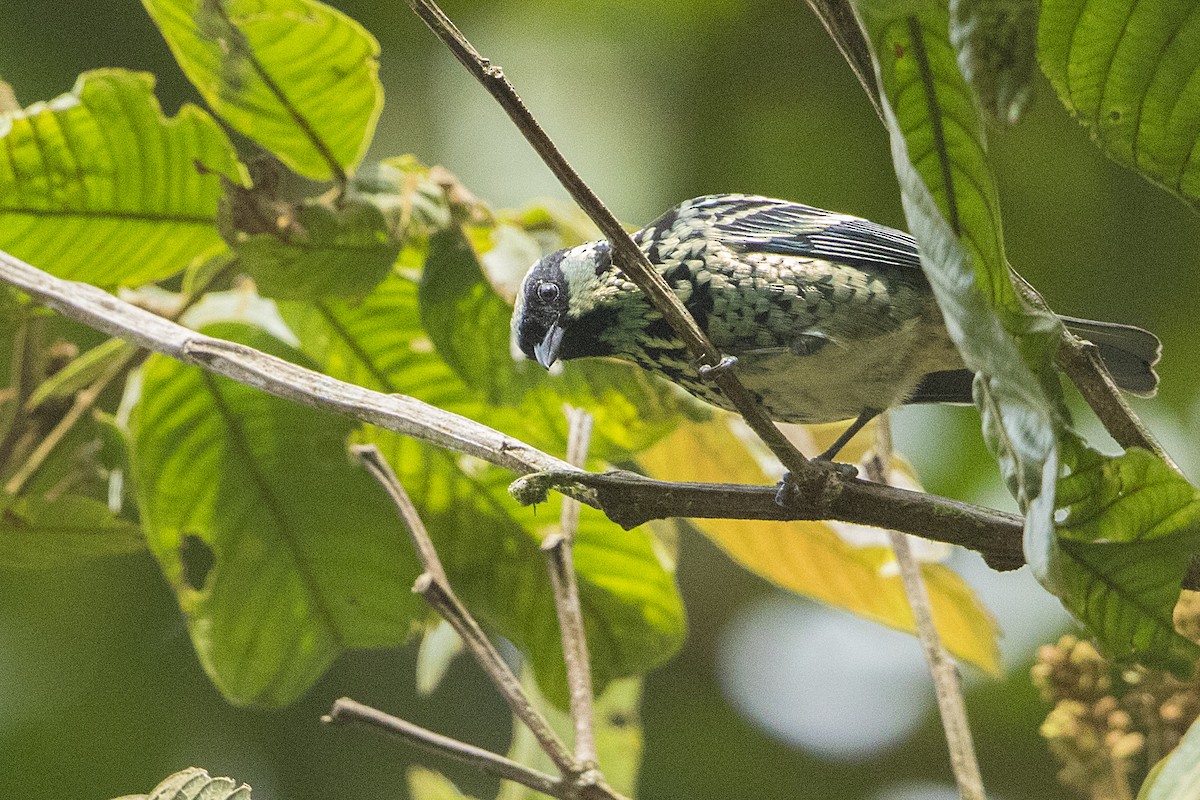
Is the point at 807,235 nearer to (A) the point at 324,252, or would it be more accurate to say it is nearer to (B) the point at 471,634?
(A) the point at 324,252

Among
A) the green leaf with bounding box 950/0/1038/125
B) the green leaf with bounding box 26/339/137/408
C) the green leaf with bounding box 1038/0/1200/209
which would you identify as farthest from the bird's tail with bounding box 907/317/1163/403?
the green leaf with bounding box 26/339/137/408

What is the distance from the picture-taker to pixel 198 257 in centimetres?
230

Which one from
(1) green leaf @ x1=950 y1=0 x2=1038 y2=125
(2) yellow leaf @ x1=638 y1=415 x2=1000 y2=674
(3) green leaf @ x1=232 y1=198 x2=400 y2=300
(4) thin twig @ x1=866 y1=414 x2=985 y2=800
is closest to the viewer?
(1) green leaf @ x1=950 y1=0 x2=1038 y2=125

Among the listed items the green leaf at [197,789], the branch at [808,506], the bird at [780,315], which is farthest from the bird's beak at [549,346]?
the green leaf at [197,789]

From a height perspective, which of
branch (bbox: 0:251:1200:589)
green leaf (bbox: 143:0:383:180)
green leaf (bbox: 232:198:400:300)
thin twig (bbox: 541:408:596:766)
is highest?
green leaf (bbox: 143:0:383:180)

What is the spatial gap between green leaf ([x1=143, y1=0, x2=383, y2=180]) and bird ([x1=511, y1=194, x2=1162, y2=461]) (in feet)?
1.38

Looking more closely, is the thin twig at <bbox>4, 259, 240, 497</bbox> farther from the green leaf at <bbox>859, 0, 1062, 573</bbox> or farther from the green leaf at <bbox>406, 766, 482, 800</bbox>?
the green leaf at <bbox>859, 0, 1062, 573</bbox>

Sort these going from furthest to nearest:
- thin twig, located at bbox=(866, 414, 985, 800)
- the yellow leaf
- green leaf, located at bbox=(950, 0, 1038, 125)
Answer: the yellow leaf < thin twig, located at bbox=(866, 414, 985, 800) < green leaf, located at bbox=(950, 0, 1038, 125)

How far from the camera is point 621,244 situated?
133 cm

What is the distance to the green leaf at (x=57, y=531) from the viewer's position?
7.13ft

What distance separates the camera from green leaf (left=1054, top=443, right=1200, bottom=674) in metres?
1.11

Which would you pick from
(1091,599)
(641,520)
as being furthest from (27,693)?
(1091,599)

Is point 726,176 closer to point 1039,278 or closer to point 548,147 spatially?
point 1039,278

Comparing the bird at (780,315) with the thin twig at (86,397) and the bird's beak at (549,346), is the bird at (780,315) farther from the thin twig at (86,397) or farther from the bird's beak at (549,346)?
the thin twig at (86,397)
